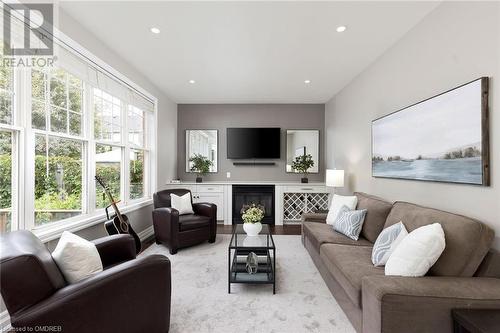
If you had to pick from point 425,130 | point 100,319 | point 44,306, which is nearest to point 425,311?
point 425,130

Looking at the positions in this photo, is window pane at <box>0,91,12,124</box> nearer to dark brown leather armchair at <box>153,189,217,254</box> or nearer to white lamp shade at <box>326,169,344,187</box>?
dark brown leather armchair at <box>153,189,217,254</box>

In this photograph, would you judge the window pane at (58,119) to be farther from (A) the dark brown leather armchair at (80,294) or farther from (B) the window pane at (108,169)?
(A) the dark brown leather armchair at (80,294)

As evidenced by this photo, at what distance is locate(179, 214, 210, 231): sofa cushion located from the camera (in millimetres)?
3297

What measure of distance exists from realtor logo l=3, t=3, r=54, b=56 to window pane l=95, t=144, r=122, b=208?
1.18 m

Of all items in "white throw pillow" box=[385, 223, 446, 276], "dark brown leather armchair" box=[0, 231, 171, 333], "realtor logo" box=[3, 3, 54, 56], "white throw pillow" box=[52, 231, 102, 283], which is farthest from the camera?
"realtor logo" box=[3, 3, 54, 56]

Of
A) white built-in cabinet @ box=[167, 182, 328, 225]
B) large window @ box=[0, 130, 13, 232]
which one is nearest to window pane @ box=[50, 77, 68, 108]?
large window @ box=[0, 130, 13, 232]

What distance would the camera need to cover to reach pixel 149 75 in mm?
3672

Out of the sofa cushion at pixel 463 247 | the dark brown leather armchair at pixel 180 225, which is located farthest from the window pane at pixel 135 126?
the sofa cushion at pixel 463 247

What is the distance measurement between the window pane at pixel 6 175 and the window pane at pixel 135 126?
1.75 metres

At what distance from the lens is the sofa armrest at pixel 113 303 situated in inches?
45.5

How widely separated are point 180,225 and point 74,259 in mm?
1874

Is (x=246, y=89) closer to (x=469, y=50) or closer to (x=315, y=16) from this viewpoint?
(x=315, y=16)

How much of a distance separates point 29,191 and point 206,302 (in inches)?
70.6

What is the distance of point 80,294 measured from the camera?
1224 millimetres
